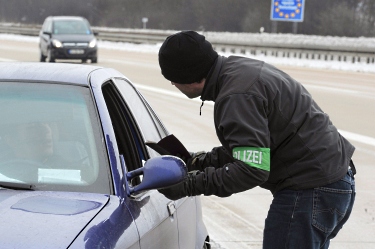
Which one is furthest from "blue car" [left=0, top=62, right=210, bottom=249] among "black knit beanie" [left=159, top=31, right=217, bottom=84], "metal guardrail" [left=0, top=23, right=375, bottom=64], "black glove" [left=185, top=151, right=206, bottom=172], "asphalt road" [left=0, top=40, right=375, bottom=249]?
"metal guardrail" [left=0, top=23, right=375, bottom=64]

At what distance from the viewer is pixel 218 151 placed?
4246mm

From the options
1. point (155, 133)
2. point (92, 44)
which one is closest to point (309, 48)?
point (92, 44)

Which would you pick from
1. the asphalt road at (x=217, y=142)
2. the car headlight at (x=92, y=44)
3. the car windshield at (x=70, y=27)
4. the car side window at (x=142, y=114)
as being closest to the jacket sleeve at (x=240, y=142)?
the car side window at (x=142, y=114)

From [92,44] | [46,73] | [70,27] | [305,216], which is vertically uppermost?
[46,73]

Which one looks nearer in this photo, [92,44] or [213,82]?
[213,82]

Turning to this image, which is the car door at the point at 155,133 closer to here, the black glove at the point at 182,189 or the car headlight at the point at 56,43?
the black glove at the point at 182,189

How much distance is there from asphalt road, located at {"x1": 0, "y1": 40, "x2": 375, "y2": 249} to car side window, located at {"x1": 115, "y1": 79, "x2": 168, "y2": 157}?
2.19 m

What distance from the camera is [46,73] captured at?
159 inches

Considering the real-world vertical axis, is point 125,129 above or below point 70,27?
above

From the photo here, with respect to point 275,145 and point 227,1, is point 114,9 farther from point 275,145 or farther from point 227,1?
point 275,145

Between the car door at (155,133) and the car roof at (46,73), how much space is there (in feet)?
0.98

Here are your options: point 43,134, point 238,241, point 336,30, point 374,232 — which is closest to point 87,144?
point 43,134

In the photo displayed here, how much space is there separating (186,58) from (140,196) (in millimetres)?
594

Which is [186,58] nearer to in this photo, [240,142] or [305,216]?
[240,142]
